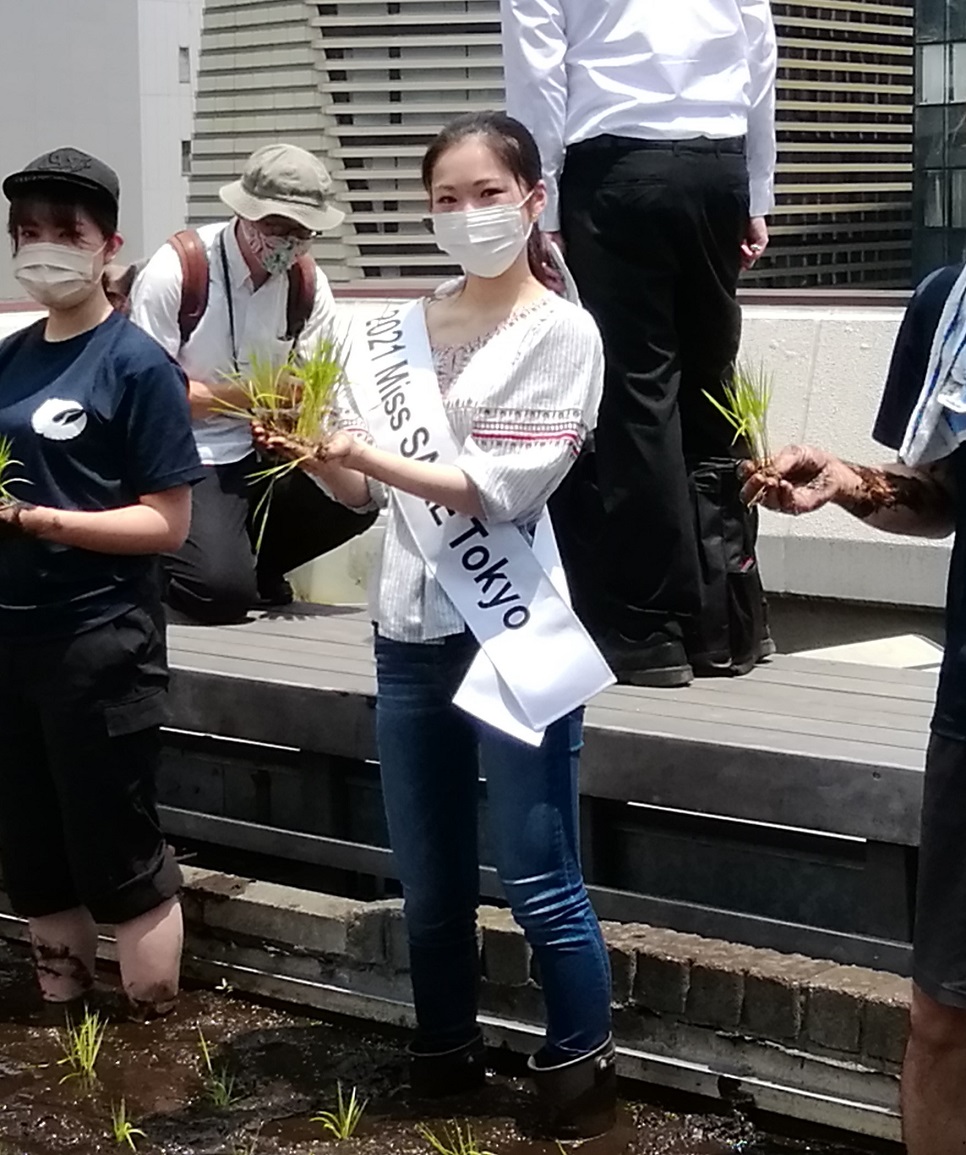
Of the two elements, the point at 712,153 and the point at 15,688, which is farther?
the point at 712,153

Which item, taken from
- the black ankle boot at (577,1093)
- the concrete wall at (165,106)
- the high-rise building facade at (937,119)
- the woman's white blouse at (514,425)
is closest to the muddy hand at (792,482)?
the woman's white blouse at (514,425)

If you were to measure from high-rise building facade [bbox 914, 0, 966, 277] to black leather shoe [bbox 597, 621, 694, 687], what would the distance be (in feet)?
30.8

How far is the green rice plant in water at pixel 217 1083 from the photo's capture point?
4.05 m

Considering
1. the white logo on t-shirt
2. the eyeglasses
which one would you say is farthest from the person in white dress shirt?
the white logo on t-shirt

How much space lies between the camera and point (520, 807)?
3.57 metres

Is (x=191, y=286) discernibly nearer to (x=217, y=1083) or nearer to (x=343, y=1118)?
(x=217, y=1083)

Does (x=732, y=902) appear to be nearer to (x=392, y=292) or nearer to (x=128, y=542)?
(x=128, y=542)

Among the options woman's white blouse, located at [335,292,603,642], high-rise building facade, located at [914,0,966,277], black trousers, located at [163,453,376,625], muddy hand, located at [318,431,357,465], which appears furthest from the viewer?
high-rise building facade, located at [914,0,966,277]

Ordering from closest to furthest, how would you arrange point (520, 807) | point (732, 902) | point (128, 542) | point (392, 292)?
1. point (520, 807)
2. point (128, 542)
3. point (732, 902)
4. point (392, 292)

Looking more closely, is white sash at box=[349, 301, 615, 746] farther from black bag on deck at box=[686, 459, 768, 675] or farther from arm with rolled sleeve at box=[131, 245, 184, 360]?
arm with rolled sleeve at box=[131, 245, 184, 360]

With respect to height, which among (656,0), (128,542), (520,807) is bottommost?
(520,807)

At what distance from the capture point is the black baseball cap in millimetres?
4062

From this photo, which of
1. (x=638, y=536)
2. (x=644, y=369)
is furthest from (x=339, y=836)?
(x=644, y=369)

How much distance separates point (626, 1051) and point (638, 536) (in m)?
1.26
